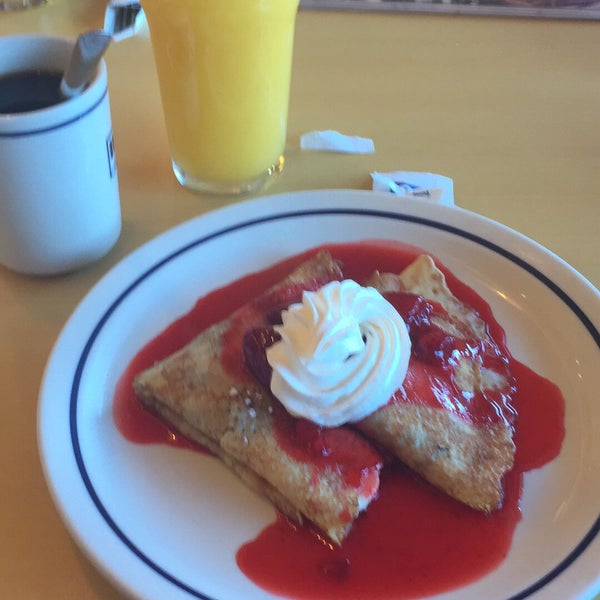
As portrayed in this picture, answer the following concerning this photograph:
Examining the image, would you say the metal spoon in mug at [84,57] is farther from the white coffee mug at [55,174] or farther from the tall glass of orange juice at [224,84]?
the tall glass of orange juice at [224,84]

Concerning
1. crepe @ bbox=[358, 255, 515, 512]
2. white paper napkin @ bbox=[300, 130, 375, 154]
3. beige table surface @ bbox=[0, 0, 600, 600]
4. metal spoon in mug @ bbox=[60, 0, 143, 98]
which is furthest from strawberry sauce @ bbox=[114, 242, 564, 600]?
white paper napkin @ bbox=[300, 130, 375, 154]

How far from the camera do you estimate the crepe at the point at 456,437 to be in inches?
39.7

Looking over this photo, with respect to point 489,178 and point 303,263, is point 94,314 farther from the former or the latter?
point 489,178

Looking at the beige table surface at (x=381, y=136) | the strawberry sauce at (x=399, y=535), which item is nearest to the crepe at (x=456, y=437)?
the strawberry sauce at (x=399, y=535)

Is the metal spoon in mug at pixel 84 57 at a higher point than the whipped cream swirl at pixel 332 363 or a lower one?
higher

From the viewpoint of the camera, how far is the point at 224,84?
Result: 136 cm

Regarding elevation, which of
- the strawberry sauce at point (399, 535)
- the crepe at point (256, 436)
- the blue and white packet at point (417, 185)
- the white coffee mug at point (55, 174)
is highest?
the white coffee mug at point (55, 174)

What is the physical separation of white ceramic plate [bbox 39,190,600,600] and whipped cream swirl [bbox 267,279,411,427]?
0.51 feet

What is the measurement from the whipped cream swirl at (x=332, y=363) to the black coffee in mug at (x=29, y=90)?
0.58m

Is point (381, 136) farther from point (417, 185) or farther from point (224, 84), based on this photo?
point (224, 84)

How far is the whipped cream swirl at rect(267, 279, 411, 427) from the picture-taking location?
3.37ft

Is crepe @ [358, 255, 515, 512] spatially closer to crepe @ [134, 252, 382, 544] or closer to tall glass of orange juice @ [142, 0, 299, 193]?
crepe @ [134, 252, 382, 544]

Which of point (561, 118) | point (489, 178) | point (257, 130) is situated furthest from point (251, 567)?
point (561, 118)

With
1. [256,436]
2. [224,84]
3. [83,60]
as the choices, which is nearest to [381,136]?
[224,84]
